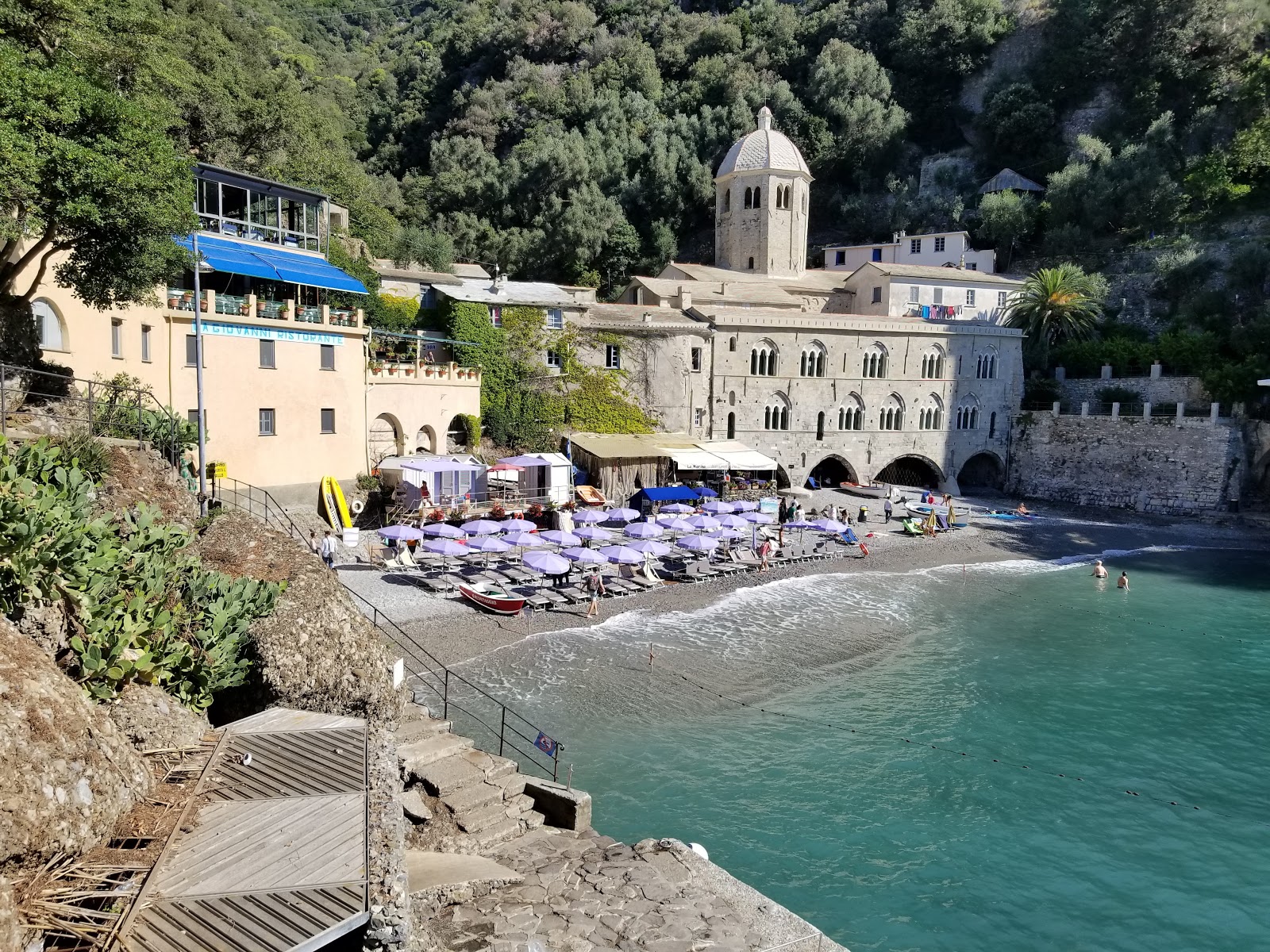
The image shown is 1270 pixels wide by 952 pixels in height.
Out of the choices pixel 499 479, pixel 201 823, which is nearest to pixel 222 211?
pixel 499 479

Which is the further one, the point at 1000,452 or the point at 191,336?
the point at 1000,452

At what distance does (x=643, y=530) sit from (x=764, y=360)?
1594cm

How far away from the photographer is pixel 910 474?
50.4 m

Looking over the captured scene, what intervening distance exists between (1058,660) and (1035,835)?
1026cm

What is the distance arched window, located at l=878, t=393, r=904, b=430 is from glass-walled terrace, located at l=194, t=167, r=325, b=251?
102ft

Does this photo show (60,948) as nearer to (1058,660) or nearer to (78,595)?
(78,595)

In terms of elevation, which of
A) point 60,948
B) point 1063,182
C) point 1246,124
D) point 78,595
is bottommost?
point 60,948

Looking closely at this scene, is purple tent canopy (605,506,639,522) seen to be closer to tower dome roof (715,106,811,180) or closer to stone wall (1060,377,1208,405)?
tower dome roof (715,106,811,180)

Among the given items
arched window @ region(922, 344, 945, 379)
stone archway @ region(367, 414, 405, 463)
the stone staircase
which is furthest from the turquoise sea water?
arched window @ region(922, 344, 945, 379)

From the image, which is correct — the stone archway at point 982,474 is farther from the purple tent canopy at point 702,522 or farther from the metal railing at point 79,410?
the metal railing at point 79,410

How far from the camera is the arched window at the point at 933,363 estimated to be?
47312 millimetres

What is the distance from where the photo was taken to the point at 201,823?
7312mm

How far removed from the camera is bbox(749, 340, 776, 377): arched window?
144ft

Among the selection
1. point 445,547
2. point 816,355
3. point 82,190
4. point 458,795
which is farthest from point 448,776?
point 816,355
